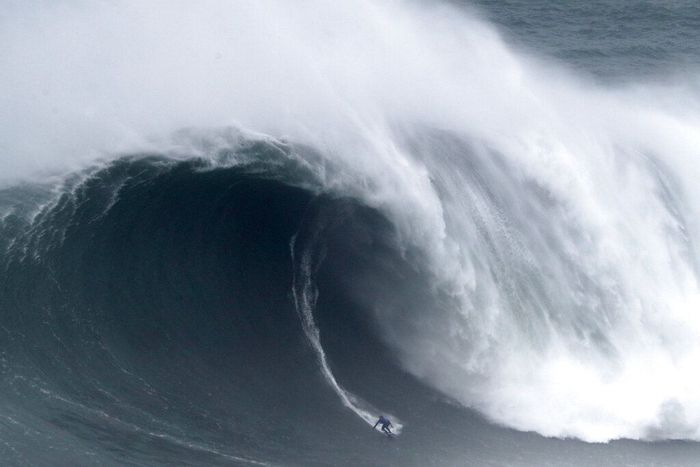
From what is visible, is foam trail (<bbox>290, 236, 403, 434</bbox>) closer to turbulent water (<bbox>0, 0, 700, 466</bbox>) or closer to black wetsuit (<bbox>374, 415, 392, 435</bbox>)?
turbulent water (<bbox>0, 0, 700, 466</bbox>)

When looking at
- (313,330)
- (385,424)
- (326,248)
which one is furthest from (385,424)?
(326,248)

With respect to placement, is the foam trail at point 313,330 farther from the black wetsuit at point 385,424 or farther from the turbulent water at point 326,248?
the black wetsuit at point 385,424

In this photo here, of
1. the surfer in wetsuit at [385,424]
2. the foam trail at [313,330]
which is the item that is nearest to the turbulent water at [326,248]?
the foam trail at [313,330]

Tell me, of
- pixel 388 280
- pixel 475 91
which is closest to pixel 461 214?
pixel 388 280

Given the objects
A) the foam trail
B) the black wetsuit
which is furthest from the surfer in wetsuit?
the foam trail

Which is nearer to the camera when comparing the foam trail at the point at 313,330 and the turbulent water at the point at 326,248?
the turbulent water at the point at 326,248
